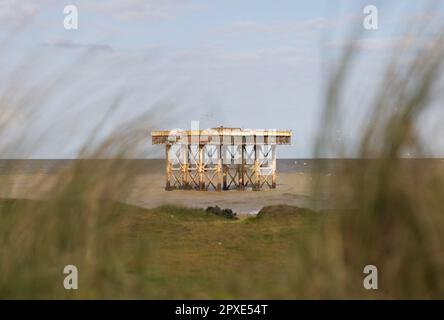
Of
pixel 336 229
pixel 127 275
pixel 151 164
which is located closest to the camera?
pixel 336 229

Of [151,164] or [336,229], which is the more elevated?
[151,164]

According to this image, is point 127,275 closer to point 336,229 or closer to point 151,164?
point 151,164

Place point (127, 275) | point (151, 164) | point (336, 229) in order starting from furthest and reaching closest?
point (151, 164) → point (127, 275) → point (336, 229)

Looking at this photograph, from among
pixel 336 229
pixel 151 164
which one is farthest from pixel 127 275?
pixel 336 229

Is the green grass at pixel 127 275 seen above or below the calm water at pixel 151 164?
below

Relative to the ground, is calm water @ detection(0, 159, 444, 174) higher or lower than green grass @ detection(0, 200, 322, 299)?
higher

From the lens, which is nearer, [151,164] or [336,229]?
[336,229]

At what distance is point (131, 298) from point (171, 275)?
1615 millimetres
